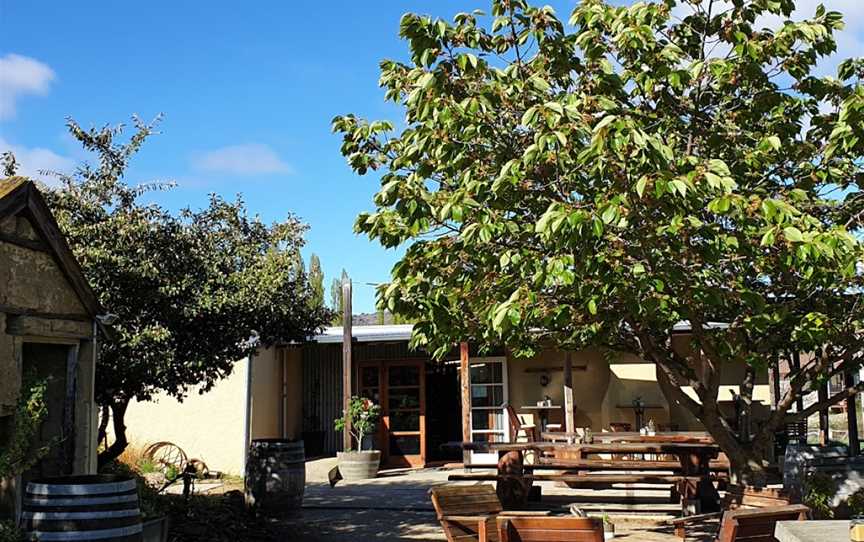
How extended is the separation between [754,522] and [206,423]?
11004 mm

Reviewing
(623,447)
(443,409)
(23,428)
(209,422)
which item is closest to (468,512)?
(623,447)

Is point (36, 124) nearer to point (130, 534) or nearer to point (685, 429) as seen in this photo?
point (130, 534)

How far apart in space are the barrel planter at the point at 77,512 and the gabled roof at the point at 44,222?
219 centimetres

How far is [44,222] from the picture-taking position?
6461mm

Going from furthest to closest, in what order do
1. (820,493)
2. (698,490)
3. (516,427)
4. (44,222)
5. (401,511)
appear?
(516,427) < (401,511) < (698,490) < (820,493) < (44,222)

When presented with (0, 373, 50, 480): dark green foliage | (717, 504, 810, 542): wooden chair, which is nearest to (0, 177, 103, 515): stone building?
(0, 373, 50, 480): dark green foliage

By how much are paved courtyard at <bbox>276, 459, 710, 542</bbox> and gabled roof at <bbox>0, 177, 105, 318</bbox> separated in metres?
A: 3.49

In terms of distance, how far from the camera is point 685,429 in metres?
15.0

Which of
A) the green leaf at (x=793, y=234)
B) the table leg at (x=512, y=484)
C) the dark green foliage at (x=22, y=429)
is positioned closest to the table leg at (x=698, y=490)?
the table leg at (x=512, y=484)

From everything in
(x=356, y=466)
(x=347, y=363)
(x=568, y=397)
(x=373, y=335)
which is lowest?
(x=356, y=466)

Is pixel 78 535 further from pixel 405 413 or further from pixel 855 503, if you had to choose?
pixel 405 413

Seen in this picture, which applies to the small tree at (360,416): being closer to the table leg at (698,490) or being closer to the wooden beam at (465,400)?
the wooden beam at (465,400)

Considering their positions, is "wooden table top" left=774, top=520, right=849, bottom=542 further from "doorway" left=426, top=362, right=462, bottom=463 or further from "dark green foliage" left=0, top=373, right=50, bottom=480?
"doorway" left=426, top=362, right=462, bottom=463

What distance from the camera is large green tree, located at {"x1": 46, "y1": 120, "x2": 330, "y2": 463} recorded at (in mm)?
7746
